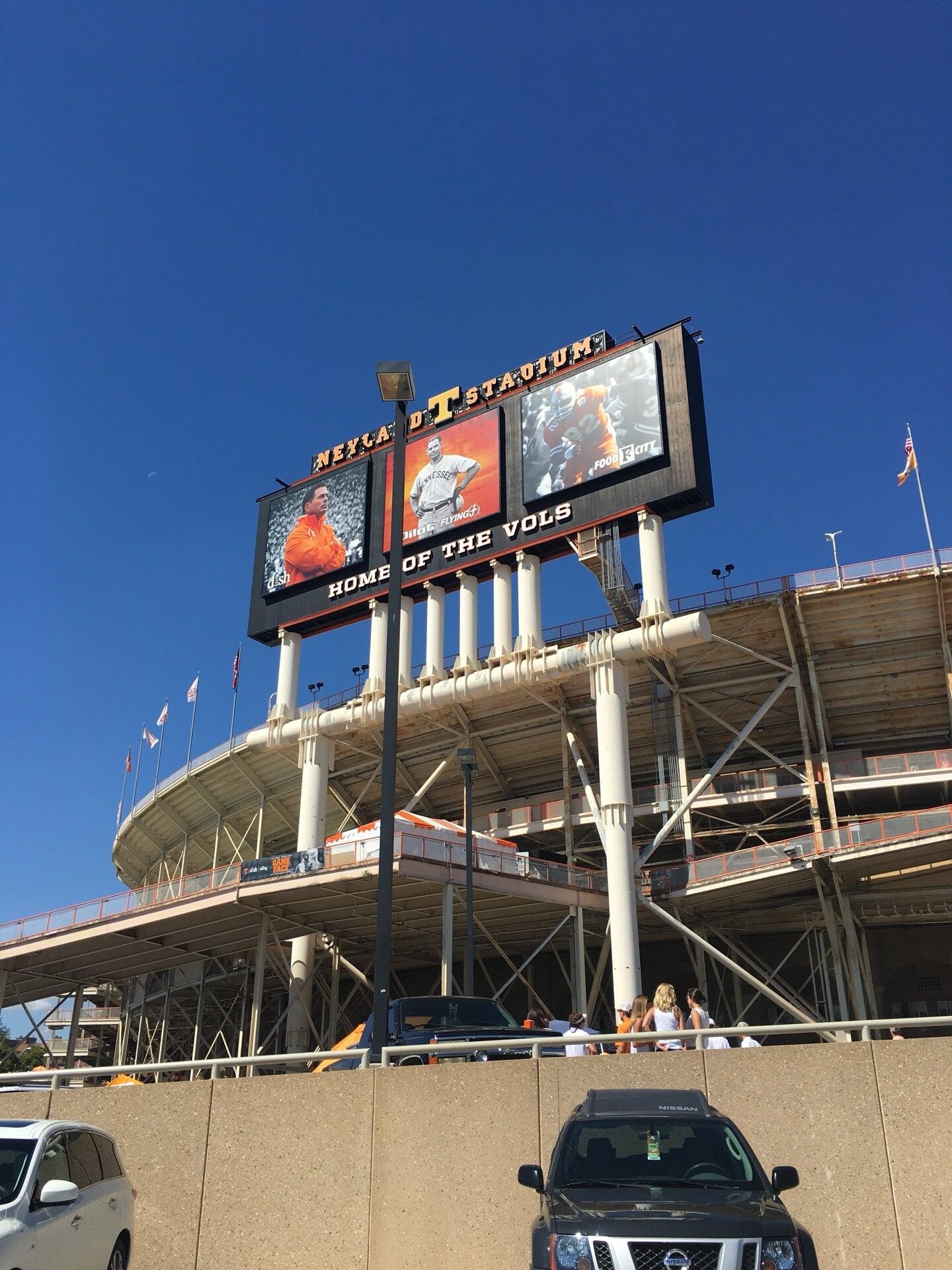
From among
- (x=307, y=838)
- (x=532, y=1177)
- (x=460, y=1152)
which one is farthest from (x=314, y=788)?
(x=532, y=1177)

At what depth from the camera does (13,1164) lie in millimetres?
8086

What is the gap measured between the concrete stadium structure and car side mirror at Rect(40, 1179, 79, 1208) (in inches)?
908

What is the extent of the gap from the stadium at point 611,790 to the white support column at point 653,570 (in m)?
0.11

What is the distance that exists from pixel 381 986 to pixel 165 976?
43.6 metres

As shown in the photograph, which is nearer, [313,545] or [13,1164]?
[13,1164]

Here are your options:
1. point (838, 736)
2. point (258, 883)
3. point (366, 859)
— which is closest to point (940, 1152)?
point (366, 859)

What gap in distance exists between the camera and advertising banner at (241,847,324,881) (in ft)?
106

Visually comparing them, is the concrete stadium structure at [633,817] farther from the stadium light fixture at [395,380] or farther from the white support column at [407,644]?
the stadium light fixture at [395,380]

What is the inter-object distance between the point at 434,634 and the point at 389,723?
27191 millimetres

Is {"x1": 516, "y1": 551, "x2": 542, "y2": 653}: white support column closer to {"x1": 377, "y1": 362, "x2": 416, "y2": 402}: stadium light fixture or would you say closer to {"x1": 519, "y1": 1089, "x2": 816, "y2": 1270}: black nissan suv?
{"x1": 377, "y1": 362, "x2": 416, "y2": 402}: stadium light fixture

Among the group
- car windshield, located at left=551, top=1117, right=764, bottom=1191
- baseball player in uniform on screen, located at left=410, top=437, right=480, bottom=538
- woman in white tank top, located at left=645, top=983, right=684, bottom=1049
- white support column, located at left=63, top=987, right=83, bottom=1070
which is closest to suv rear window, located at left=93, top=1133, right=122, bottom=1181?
car windshield, located at left=551, top=1117, right=764, bottom=1191

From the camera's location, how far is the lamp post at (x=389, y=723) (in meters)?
12.1

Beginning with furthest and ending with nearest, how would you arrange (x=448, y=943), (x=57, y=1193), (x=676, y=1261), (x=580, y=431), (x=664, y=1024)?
1. (x=580, y=431)
2. (x=448, y=943)
3. (x=664, y=1024)
4. (x=57, y=1193)
5. (x=676, y=1261)

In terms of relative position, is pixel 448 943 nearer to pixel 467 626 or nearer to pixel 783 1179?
pixel 467 626
